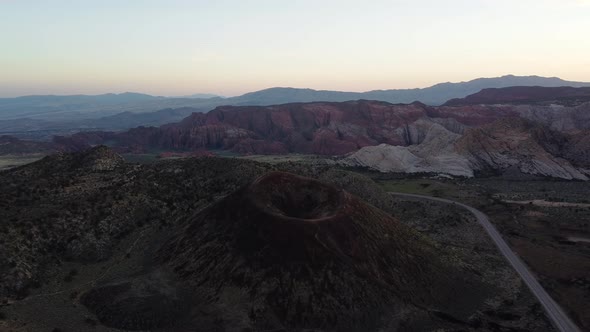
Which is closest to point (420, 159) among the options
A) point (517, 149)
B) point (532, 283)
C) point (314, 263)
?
point (517, 149)

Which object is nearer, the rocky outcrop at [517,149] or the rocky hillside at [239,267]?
the rocky hillside at [239,267]

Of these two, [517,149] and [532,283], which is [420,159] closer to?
[517,149]

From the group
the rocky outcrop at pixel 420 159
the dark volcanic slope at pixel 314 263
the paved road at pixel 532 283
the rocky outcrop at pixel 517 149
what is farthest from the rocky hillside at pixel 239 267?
the rocky outcrop at pixel 517 149

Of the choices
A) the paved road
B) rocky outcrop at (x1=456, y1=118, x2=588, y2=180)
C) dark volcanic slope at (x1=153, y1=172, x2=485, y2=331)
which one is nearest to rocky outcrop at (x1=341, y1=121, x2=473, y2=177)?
rocky outcrop at (x1=456, y1=118, x2=588, y2=180)

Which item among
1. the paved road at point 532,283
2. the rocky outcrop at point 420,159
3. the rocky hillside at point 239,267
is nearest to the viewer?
the rocky hillside at point 239,267

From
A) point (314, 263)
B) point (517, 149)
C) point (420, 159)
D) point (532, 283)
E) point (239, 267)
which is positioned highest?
point (314, 263)

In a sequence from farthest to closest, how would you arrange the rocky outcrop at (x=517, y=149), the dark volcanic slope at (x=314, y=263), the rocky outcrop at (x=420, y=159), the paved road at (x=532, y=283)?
the rocky outcrop at (x=420, y=159) → the rocky outcrop at (x=517, y=149) → the paved road at (x=532, y=283) → the dark volcanic slope at (x=314, y=263)

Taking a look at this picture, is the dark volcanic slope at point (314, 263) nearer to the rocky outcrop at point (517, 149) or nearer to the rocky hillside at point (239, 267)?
the rocky hillside at point (239, 267)

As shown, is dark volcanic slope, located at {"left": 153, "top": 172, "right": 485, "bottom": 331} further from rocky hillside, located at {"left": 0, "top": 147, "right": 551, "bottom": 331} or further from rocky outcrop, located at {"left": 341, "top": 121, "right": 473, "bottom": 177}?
rocky outcrop, located at {"left": 341, "top": 121, "right": 473, "bottom": 177}
